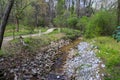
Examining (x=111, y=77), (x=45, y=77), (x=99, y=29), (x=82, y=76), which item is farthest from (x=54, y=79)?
(x=99, y=29)

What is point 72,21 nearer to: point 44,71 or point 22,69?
point 44,71

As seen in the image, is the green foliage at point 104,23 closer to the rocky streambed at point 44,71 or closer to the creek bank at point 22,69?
the creek bank at point 22,69

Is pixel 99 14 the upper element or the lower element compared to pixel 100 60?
upper

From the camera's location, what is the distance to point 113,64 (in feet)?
27.3

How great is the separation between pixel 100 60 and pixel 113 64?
4.13 feet

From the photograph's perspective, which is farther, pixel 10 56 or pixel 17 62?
pixel 10 56

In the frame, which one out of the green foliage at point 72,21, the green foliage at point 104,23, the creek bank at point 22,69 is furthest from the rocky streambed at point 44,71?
the green foliage at point 72,21

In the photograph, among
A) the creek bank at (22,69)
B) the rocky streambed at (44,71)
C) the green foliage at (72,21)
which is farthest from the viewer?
the green foliage at (72,21)

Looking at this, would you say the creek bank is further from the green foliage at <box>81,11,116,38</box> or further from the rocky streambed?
the green foliage at <box>81,11,116,38</box>

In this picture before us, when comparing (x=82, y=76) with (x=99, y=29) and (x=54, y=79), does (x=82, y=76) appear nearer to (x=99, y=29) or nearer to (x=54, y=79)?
(x=54, y=79)

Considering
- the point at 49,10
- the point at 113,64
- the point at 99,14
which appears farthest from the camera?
the point at 49,10

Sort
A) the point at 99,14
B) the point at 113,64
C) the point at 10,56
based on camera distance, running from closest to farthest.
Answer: the point at 113,64 < the point at 10,56 < the point at 99,14

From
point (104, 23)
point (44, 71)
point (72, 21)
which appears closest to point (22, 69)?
point (44, 71)

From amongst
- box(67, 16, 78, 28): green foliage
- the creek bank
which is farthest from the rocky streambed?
box(67, 16, 78, 28): green foliage
